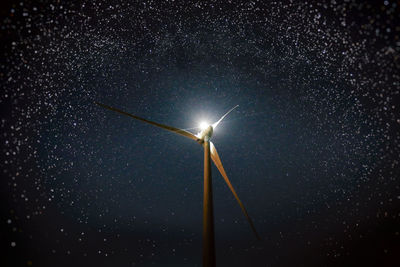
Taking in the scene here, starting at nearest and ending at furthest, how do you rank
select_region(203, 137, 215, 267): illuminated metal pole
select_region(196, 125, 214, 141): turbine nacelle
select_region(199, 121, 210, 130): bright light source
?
select_region(203, 137, 215, 267): illuminated metal pole
select_region(196, 125, 214, 141): turbine nacelle
select_region(199, 121, 210, 130): bright light source

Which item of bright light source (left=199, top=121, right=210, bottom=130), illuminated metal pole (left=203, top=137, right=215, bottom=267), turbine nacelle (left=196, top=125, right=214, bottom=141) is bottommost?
illuminated metal pole (left=203, top=137, right=215, bottom=267)

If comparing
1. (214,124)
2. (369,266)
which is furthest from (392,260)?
(214,124)

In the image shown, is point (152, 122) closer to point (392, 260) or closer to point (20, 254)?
point (20, 254)

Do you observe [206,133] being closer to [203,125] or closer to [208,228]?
[203,125]

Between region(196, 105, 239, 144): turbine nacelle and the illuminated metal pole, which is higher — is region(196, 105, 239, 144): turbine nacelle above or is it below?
Result: above

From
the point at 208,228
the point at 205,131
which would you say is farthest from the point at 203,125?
the point at 208,228

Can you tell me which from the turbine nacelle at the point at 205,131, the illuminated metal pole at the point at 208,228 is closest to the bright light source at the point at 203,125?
the turbine nacelle at the point at 205,131

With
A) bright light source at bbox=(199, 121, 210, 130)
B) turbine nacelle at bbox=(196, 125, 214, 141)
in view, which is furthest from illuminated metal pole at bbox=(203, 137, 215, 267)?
bright light source at bbox=(199, 121, 210, 130)

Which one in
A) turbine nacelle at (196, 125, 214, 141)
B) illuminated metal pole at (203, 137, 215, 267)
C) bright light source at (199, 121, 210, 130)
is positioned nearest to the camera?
illuminated metal pole at (203, 137, 215, 267)

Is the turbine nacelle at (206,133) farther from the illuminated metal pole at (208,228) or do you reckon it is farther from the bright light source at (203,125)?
the illuminated metal pole at (208,228)

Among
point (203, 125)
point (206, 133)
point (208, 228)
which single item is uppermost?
point (203, 125)

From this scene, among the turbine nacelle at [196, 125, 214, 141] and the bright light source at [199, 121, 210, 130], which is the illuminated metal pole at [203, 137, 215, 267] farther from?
the bright light source at [199, 121, 210, 130]

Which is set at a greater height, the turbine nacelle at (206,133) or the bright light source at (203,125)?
the bright light source at (203,125)
